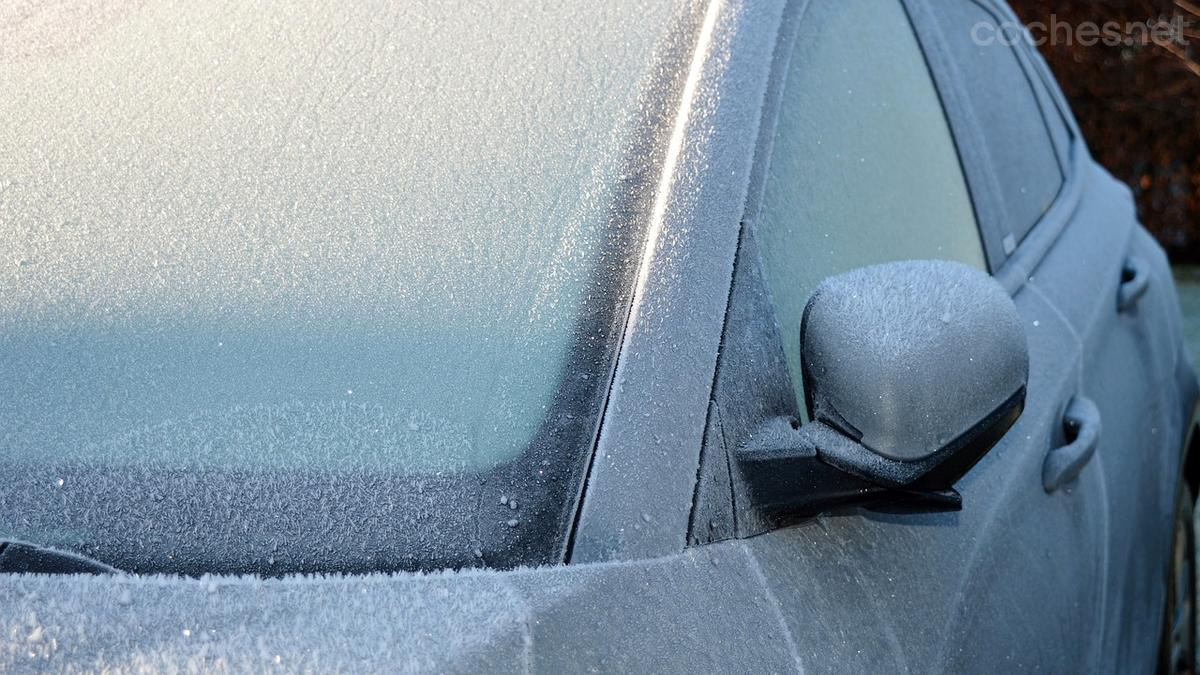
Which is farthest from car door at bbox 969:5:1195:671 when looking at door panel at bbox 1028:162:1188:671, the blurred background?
the blurred background

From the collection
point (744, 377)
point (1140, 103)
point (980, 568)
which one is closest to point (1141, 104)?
point (1140, 103)

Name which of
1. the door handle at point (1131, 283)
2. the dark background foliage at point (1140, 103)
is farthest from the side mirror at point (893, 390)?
the dark background foliage at point (1140, 103)

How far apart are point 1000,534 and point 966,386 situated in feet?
1.37

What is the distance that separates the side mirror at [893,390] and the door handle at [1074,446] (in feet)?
1.75

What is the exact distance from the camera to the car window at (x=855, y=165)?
1453 mm

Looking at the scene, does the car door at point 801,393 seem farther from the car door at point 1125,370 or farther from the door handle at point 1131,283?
the door handle at point 1131,283

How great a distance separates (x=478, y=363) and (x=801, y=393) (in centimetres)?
39

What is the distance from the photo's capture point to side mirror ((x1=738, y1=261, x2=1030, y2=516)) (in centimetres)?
120

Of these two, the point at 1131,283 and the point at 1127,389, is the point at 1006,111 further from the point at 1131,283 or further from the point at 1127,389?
the point at 1127,389

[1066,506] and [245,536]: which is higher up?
[245,536]

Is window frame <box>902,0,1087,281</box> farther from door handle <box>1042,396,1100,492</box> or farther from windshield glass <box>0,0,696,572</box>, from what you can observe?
windshield glass <box>0,0,696,572</box>

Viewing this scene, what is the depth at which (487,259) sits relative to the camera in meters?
1.25

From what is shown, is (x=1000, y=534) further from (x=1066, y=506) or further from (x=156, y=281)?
(x=156, y=281)

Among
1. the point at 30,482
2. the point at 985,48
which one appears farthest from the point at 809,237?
the point at 985,48
